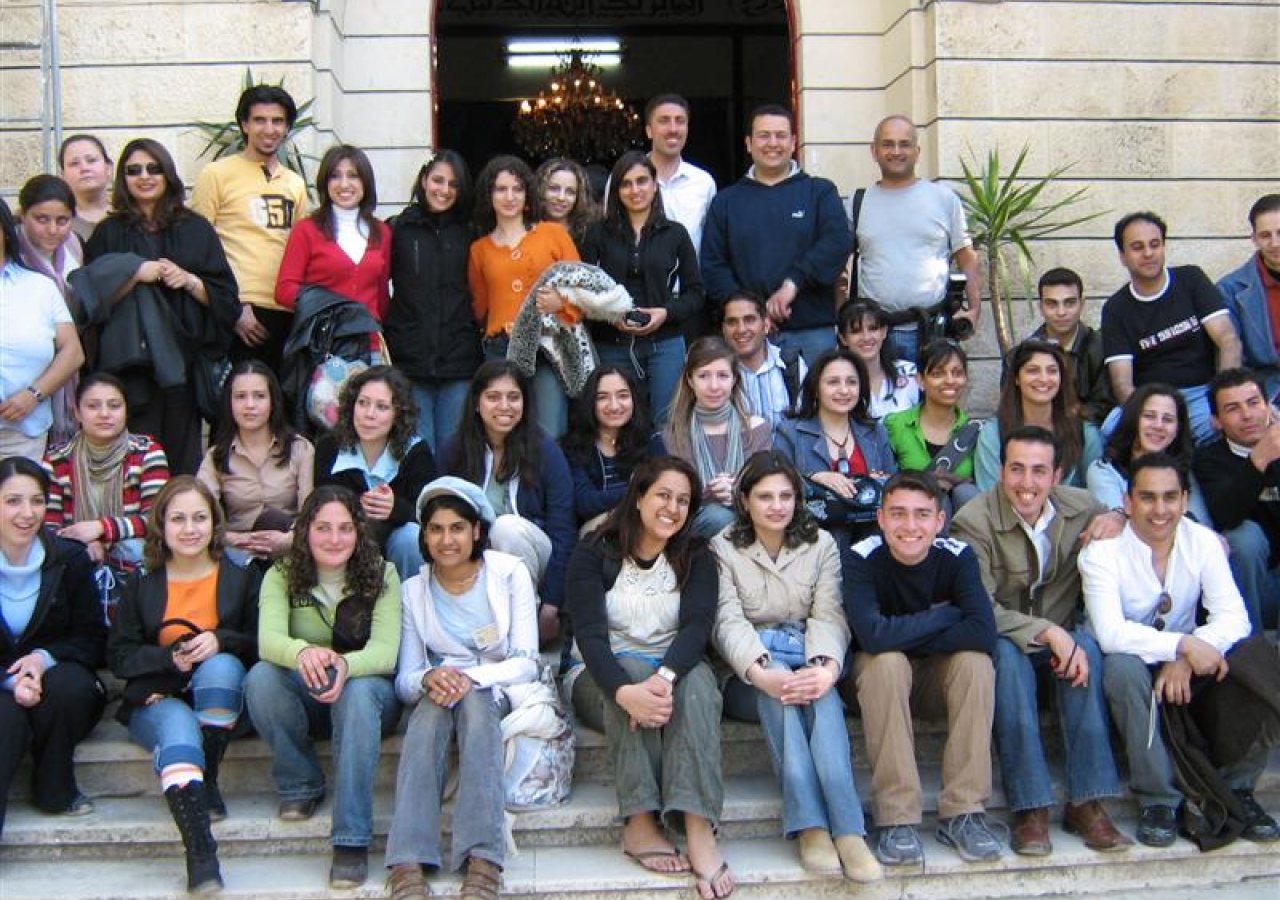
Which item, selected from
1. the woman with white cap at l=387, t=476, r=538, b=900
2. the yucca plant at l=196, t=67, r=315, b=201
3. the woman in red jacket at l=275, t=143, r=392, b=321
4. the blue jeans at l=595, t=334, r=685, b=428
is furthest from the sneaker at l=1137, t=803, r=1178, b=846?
the yucca plant at l=196, t=67, r=315, b=201

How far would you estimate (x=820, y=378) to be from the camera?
536cm

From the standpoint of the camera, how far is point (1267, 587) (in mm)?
5059

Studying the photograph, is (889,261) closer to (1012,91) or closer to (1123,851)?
(1012,91)

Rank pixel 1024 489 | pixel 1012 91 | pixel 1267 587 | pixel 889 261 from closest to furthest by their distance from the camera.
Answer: pixel 1024 489
pixel 1267 587
pixel 889 261
pixel 1012 91

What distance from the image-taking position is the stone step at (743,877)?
4008 millimetres

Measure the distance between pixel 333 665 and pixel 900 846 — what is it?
77.1 inches

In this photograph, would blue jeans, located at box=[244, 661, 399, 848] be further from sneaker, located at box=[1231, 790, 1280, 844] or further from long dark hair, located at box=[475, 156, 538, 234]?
sneaker, located at box=[1231, 790, 1280, 844]

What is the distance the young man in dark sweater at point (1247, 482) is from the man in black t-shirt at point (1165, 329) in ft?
2.40

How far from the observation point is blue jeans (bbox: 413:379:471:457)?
5.92 meters

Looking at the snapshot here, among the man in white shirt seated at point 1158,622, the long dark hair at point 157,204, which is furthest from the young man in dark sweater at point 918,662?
the long dark hair at point 157,204

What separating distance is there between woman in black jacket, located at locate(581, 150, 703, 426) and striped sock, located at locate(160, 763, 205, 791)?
2.63 meters

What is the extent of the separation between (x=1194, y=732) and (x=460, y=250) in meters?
→ 3.69

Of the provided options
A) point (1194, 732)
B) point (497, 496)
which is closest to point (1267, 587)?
point (1194, 732)

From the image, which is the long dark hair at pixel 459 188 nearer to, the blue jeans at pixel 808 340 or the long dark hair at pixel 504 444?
the long dark hair at pixel 504 444
